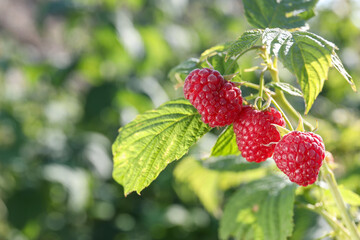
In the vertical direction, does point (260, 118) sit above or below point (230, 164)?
above

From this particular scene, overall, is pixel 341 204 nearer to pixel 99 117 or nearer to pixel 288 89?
Result: pixel 288 89

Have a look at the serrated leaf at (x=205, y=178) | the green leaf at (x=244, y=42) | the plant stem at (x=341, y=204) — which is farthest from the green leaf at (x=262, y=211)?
the green leaf at (x=244, y=42)

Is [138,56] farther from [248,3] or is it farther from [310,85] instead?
[310,85]

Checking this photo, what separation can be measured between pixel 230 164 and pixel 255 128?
0.46 m

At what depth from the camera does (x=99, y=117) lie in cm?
281

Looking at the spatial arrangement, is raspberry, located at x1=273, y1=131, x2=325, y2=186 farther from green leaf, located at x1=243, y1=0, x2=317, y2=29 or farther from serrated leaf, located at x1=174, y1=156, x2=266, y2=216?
serrated leaf, located at x1=174, y1=156, x2=266, y2=216

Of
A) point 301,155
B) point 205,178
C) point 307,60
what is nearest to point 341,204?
point 301,155

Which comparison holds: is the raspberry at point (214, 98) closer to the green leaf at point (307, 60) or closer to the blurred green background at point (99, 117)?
the green leaf at point (307, 60)

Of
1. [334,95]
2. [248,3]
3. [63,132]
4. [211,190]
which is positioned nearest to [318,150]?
[248,3]

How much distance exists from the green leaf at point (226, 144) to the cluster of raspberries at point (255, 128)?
0.06 meters

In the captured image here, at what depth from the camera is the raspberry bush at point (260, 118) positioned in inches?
25.2

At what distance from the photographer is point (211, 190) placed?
4.79ft

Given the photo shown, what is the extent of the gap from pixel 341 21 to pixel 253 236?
231cm

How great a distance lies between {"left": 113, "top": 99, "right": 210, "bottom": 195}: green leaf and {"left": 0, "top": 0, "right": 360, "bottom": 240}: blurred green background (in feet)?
4.56
